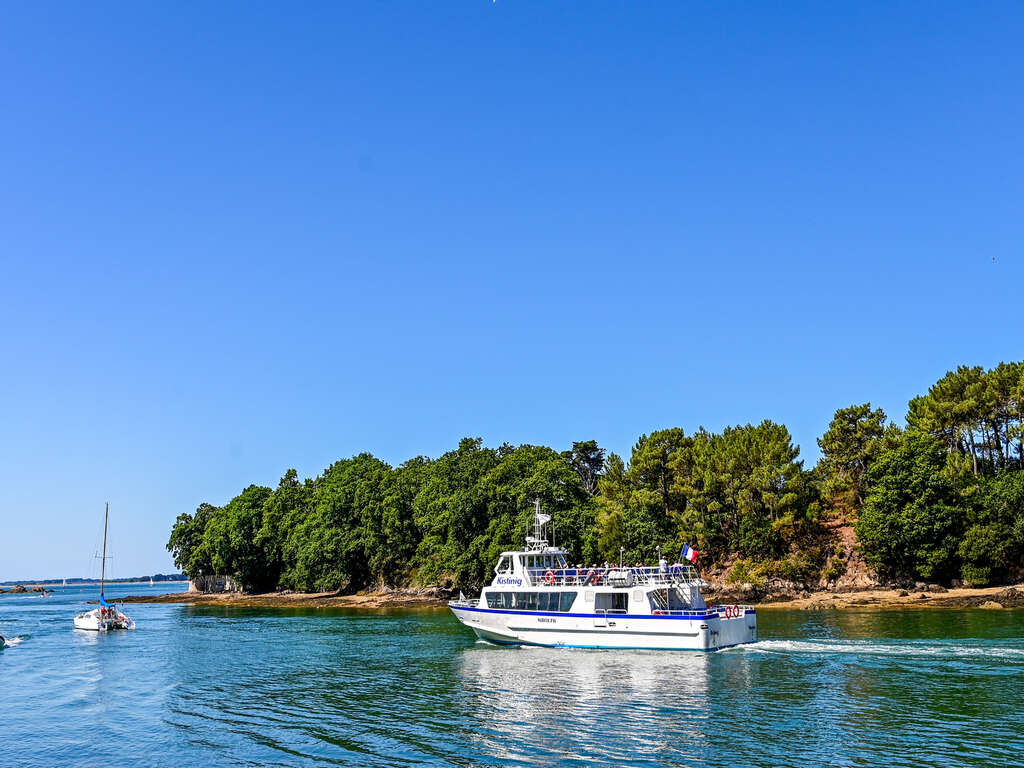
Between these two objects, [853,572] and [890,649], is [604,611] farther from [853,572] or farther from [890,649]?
[853,572]

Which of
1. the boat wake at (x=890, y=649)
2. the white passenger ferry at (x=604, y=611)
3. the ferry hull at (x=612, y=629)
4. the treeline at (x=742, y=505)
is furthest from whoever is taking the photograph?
the treeline at (x=742, y=505)

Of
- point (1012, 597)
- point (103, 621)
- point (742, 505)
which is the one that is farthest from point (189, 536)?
point (1012, 597)

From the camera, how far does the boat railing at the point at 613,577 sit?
167 ft

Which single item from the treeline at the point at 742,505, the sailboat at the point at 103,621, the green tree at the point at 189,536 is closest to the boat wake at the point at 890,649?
the treeline at the point at 742,505

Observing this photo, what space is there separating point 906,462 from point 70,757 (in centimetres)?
7918

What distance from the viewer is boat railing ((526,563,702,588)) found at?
2005 inches

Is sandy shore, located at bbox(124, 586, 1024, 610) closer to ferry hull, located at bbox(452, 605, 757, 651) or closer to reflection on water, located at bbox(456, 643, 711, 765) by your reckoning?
ferry hull, located at bbox(452, 605, 757, 651)

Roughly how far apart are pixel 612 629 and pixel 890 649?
1621 cm

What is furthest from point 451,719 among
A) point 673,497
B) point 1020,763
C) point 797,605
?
point 673,497

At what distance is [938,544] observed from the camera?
80750mm

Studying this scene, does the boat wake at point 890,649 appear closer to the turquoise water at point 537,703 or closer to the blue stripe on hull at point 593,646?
the turquoise water at point 537,703

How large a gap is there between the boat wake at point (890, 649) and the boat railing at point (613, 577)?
589 centimetres

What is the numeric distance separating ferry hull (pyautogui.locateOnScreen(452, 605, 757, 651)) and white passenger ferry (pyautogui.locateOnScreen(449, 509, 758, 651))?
0.06 m

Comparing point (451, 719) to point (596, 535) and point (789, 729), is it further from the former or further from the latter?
point (596, 535)
